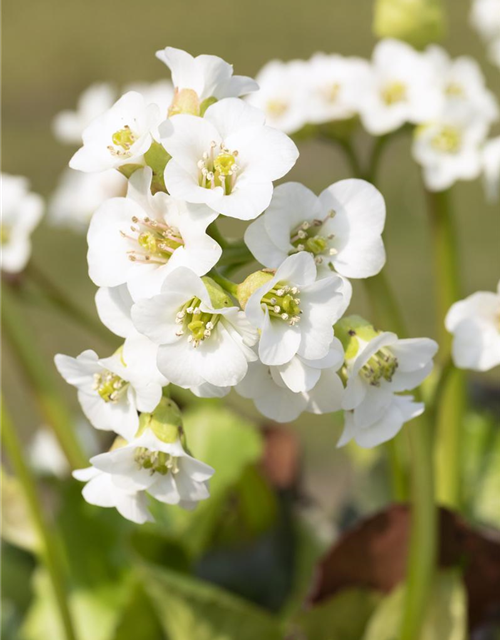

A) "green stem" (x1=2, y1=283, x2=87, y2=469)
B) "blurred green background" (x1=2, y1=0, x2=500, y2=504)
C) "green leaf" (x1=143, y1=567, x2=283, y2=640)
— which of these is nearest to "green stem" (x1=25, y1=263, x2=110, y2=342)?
"green stem" (x1=2, y1=283, x2=87, y2=469)

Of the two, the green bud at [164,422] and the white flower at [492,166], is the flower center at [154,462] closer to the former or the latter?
the green bud at [164,422]

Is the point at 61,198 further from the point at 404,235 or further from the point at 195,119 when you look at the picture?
the point at 404,235

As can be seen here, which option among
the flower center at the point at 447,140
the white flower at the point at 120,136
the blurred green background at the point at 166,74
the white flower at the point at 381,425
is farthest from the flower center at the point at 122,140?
the blurred green background at the point at 166,74

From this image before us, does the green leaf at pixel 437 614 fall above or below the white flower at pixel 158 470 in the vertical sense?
below

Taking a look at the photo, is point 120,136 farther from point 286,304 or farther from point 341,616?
point 341,616

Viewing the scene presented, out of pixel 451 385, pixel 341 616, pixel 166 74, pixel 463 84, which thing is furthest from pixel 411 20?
pixel 166 74

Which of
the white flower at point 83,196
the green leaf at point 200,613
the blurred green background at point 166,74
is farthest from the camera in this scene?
the blurred green background at point 166,74

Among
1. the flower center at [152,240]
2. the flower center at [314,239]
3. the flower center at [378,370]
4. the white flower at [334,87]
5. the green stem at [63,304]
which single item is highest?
the white flower at [334,87]
